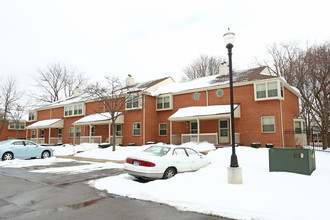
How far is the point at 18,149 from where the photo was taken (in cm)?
1619

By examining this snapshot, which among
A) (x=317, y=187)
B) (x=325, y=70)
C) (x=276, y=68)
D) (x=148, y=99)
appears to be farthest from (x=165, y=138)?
(x=276, y=68)

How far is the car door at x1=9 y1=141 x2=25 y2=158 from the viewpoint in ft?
52.5

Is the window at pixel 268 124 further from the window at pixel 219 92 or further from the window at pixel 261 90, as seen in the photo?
the window at pixel 219 92

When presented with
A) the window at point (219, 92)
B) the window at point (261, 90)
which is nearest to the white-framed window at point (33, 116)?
the window at point (219, 92)

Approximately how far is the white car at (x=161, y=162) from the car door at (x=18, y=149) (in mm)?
11160

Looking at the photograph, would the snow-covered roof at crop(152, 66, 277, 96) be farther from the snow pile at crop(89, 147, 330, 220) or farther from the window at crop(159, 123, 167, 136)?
the snow pile at crop(89, 147, 330, 220)

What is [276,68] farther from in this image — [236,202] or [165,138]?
[236,202]

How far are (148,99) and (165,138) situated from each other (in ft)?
14.8

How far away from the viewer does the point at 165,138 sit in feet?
80.8

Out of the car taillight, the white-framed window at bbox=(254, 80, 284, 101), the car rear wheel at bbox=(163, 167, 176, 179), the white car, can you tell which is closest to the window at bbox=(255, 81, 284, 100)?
the white-framed window at bbox=(254, 80, 284, 101)

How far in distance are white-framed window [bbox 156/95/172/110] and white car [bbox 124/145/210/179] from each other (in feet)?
47.7

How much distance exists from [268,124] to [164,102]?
1069cm

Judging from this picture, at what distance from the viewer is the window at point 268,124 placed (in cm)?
1870

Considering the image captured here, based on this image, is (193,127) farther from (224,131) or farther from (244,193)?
(244,193)
